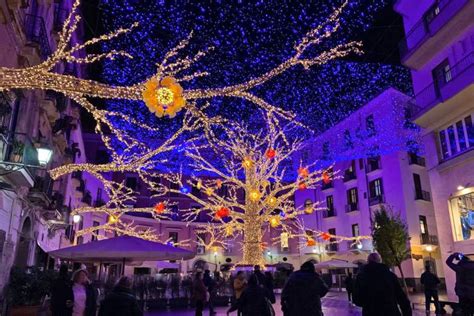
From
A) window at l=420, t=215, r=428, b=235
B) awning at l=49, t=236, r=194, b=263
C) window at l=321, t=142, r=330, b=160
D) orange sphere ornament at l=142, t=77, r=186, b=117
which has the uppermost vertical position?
window at l=321, t=142, r=330, b=160

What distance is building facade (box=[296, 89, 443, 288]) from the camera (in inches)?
840

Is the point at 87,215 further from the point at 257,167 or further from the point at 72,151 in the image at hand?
the point at 257,167

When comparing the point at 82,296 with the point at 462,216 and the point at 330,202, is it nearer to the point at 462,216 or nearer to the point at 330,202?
the point at 462,216

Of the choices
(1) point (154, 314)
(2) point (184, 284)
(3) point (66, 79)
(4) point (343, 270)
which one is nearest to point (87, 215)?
(2) point (184, 284)

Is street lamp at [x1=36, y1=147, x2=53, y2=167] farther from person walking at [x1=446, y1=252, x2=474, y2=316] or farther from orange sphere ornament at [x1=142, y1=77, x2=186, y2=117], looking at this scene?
person walking at [x1=446, y1=252, x2=474, y2=316]

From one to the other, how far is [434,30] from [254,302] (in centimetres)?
1425

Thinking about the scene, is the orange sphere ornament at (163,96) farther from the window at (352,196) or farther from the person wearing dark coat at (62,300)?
the window at (352,196)

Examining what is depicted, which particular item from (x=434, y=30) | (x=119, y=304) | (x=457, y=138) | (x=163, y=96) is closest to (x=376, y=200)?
(x=457, y=138)

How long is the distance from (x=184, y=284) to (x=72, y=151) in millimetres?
8687

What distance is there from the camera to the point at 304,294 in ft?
16.8

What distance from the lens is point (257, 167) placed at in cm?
1541

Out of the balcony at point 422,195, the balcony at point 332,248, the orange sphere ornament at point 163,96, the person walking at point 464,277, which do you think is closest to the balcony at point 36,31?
the orange sphere ornament at point 163,96

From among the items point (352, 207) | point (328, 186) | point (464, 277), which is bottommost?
point (464, 277)

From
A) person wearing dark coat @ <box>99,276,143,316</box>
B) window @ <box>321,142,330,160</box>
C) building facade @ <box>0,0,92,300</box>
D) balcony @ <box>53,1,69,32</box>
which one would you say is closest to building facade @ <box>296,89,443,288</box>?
window @ <box>321,142,330,160</box>
